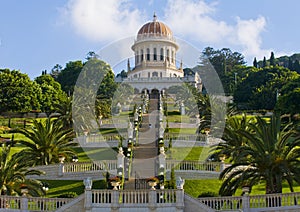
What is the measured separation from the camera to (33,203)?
20891mm

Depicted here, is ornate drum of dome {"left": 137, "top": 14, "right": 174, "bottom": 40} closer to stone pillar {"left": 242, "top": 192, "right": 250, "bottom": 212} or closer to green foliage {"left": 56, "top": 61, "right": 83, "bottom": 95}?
green foliage {"left": 56, "top": 61, "right": 83, "bottom": 95}

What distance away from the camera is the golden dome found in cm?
10856

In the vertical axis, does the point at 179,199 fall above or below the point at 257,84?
below

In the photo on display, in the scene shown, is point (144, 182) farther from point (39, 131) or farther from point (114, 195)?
point (39, 131)

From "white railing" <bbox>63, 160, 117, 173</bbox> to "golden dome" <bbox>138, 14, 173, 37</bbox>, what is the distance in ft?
271

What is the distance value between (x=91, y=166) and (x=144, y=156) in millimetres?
4080

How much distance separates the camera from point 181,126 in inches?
1774

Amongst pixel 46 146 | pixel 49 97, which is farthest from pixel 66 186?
pixel 49 97

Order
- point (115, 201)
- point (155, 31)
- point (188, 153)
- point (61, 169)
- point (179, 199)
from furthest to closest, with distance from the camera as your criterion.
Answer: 1. point (155, 31)
2. point (188, 153)
3. point (61, 169)
4. point (179, 199)
5. point (115, 201)

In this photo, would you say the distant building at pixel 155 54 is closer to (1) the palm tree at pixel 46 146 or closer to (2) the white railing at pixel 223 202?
(1) the palm tree at pixel 46 146

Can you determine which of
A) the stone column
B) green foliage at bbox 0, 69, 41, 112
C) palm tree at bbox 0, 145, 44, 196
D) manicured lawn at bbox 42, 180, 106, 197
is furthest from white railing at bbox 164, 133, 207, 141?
green foliage at bbox 0, 69, 41, 112

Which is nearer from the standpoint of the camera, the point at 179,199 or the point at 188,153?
the point at 179,199

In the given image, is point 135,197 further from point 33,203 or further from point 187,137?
point 187,137

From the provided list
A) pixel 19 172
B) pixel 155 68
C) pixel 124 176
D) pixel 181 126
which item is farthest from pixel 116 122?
pixel 155 68
